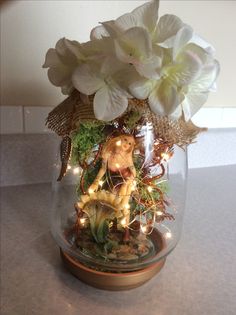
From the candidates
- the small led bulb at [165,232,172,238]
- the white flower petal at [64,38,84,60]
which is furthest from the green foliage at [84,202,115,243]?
the white flower petal at [64,38,84,60]

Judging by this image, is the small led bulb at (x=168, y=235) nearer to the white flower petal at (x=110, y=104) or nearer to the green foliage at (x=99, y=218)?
the green foliage at (x=99, y=218)

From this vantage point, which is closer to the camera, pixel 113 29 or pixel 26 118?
pixel 113 29

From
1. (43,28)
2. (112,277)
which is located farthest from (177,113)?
(43,28)

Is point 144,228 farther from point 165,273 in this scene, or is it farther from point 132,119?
point 132,119

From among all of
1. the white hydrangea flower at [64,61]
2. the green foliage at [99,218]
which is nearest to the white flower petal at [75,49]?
the white hydrangea flower at [64,61]

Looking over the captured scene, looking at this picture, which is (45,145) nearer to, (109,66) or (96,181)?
(96,181)

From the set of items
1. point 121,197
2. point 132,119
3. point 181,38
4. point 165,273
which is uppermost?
point 181,38
